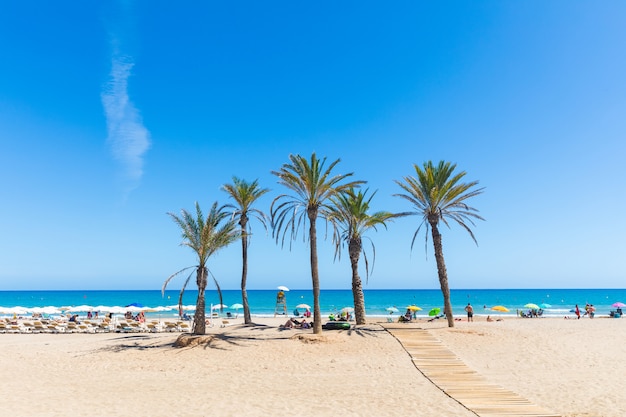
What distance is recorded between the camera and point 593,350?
2020cm

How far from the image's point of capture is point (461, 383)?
1391 centimetres

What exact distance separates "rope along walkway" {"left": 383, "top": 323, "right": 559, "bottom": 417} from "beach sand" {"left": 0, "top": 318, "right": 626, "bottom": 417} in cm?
44

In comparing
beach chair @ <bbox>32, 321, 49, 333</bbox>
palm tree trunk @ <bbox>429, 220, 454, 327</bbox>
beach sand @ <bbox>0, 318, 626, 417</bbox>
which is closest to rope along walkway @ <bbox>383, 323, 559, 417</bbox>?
beach sand @ <bbox>0, 318, 626, 417</bbox>

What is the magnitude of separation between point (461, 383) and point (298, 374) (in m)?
6.17

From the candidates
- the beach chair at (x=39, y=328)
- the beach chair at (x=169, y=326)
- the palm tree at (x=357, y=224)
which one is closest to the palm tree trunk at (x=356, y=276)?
the palm tree at (x=357, y=224)

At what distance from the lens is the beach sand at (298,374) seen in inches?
460

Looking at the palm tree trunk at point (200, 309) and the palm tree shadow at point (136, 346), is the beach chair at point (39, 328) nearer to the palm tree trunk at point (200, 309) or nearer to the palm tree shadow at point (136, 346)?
the palm tree shadow at point (136, 346)

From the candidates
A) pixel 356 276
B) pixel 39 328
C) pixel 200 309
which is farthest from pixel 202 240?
pixel 39 328

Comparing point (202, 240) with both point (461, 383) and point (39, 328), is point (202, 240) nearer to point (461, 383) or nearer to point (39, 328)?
point (461, 383)

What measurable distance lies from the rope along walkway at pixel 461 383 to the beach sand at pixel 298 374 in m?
0.44

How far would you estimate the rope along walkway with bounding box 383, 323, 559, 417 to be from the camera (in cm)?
1102

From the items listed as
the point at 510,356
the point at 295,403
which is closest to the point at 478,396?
the point at 295,403

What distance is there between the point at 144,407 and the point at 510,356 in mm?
15831

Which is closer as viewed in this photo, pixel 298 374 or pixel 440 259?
pixel 298 374
